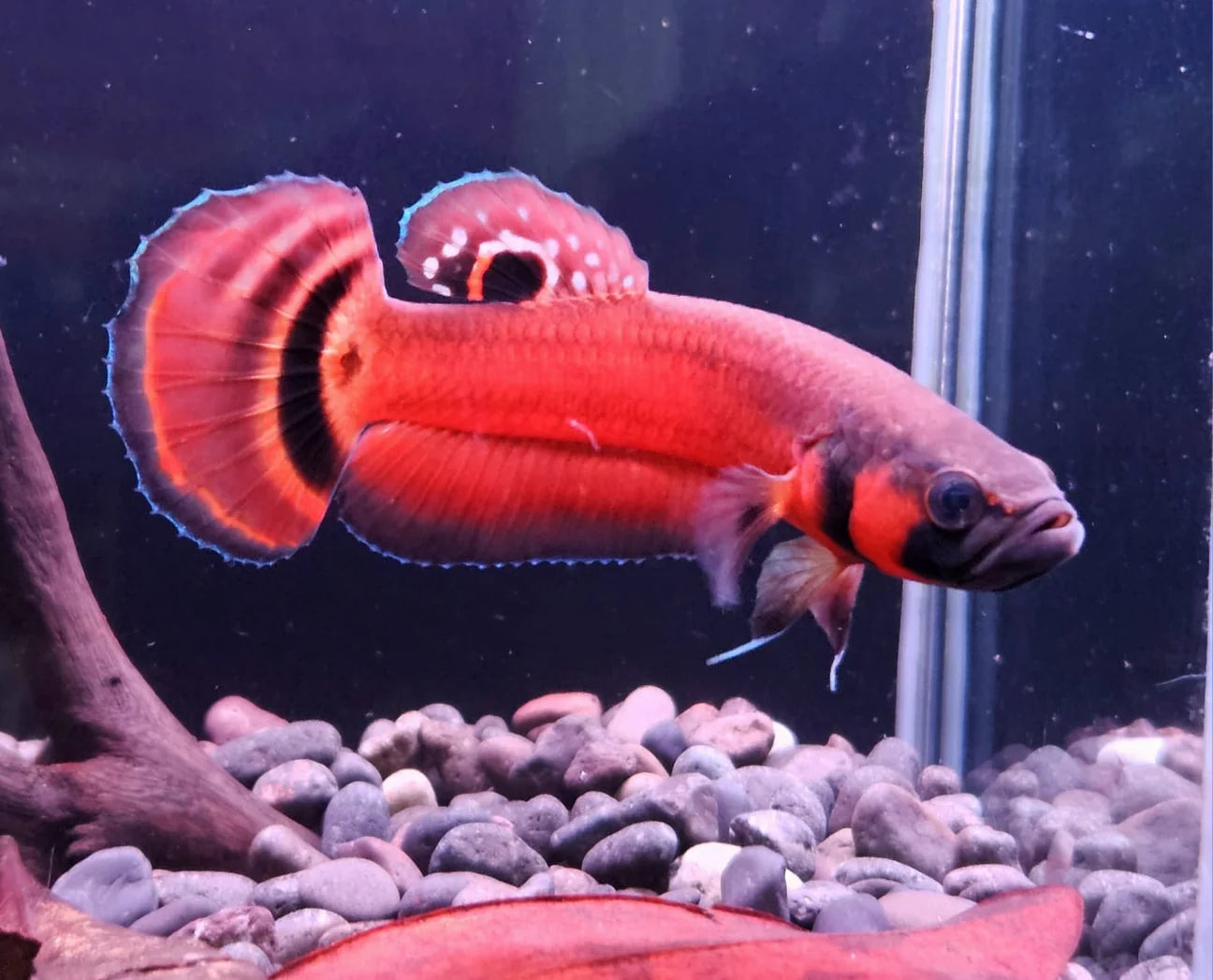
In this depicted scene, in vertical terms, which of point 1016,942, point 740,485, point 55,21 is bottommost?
point 1016,942

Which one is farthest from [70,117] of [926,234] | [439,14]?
[926,234]

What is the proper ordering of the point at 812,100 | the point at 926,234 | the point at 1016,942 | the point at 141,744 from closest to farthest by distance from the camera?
the point at 1016,942 < the point at 141,744 < the point at 926,234 < the point at 812,100

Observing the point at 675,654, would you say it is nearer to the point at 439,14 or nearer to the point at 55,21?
the point at 439,14

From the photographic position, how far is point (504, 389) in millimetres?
2102

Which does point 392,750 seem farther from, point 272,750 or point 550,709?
point 550,709

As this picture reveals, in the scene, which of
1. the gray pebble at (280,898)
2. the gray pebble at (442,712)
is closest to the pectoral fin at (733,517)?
the gray pebble at (280,898)

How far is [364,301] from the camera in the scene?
210cm

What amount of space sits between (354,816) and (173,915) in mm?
690

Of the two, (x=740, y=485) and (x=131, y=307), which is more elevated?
(x=131, y=307)

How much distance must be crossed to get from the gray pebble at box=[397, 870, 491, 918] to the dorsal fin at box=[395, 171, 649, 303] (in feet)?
4.34

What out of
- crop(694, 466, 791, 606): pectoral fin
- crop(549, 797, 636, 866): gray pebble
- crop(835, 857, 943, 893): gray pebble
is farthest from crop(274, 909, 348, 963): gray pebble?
crop(835, 857, 943, 893): gray pebble

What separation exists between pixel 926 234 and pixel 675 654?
2.10m

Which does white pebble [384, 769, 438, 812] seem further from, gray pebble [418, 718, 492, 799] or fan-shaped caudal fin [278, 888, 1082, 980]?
fan-shaped caudal fin [278, 888, 1082, 980]

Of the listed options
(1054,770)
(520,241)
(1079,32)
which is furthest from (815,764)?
(1079,32)
